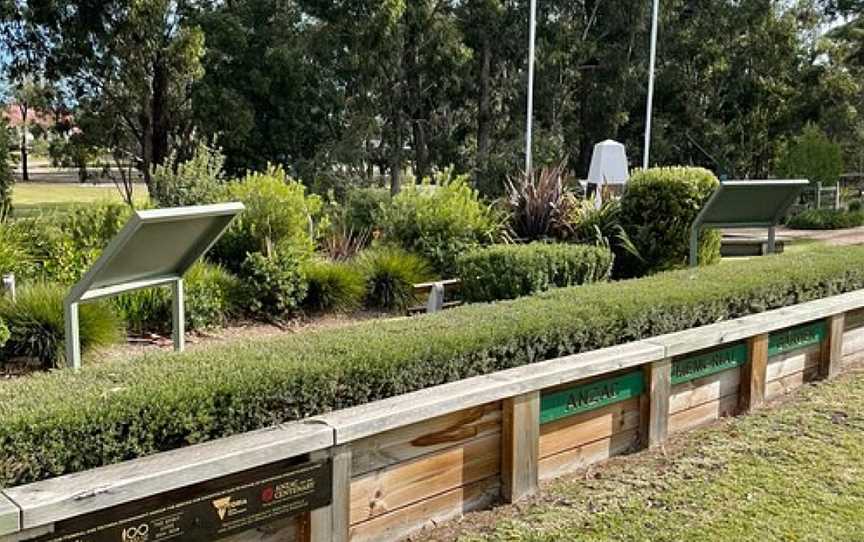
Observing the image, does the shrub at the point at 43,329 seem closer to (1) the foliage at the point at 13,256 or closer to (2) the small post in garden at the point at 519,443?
(1) the foliage at the point at 13,256

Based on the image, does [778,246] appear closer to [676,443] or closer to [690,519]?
[676,443]

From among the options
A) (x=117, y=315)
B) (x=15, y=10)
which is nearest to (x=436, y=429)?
(x=117, y=315)

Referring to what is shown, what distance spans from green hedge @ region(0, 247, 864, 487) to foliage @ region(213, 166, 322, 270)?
3.28 meters

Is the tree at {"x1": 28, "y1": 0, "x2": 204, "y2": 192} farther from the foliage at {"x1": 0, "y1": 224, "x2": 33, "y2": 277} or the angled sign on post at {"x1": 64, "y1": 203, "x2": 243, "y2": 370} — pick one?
the angled sign on post at {"x1": 64, "y1": 203, "x2": 243, "y2": 370}

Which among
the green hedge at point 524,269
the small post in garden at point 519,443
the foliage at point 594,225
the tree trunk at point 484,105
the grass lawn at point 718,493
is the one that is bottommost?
the grass lawn at point 718,493

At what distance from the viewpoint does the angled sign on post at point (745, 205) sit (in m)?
6.28

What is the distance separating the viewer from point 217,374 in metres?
2.59

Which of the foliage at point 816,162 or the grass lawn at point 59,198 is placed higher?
the foliage at point 816,162

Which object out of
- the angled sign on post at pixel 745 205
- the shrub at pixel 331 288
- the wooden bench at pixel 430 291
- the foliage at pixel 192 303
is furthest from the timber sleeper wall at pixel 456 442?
the shrub at pixel 331 288

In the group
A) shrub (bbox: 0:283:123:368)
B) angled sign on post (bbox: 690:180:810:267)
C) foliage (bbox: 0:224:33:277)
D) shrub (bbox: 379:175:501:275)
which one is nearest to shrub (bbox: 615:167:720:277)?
angled sign on post (bbox: 690:180:810:267)

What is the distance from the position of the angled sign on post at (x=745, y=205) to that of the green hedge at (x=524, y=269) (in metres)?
0.85

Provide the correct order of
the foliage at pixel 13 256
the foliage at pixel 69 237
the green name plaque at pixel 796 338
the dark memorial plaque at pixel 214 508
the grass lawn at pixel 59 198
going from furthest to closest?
the grass lawn at pixel 59 198, the foliage at pixel 69 237, the foliage at pixel 13 256, the green name plaque at pixel 796 338, the dark memorial plaque at pixel 214 508

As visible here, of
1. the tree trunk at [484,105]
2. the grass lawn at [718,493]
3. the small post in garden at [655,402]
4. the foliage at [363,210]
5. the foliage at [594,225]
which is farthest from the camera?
the tree trunk at [484,105]

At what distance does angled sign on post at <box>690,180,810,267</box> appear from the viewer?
6.28 meters
